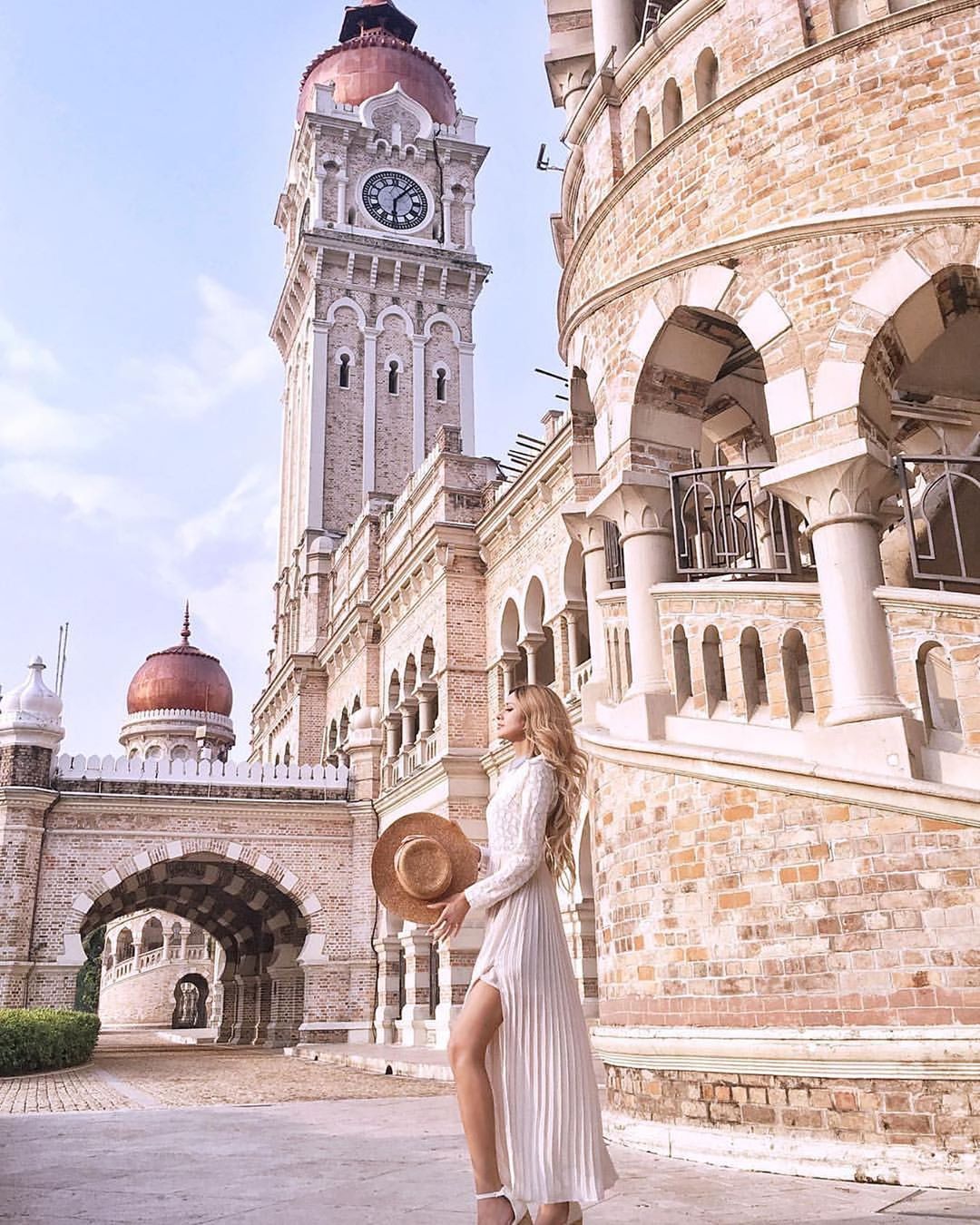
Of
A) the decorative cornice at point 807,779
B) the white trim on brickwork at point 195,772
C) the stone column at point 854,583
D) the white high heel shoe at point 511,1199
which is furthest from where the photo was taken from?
the white trim on brickwork at point 195,772

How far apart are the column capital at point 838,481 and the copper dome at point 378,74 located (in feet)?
124

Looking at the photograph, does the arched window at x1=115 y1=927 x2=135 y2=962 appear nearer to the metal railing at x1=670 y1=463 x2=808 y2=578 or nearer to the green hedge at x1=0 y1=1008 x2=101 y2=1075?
the green hedge at x1=0 y1=1008 x2=101 y2=1075

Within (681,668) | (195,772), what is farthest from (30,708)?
(681,668)

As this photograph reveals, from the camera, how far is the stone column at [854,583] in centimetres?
605

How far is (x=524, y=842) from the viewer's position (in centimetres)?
376

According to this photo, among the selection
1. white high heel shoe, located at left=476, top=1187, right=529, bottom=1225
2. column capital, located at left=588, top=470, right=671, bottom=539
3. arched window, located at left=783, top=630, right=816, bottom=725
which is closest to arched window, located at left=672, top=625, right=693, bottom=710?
arched window, located at left=783, top=630, right=816, bottom=725

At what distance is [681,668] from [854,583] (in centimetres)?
129

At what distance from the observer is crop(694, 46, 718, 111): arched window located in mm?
7977

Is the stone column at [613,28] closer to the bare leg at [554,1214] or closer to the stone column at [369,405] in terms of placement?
the bare leg at [554,1214]

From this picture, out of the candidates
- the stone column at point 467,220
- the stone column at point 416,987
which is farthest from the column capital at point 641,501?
the stone column at point 467,220

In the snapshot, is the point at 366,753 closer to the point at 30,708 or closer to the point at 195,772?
the point at 195,772

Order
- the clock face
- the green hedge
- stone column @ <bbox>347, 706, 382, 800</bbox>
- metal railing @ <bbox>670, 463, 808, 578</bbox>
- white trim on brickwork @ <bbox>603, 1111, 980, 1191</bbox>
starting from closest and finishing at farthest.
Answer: white trim on brickwork @ <bbox>603, 1111, 980, 1191</bbox>, metal railing @ <bbox>670, 463, 808, 578</bbox>, the green hedge, stone column @ <bbox>347, 706, 382, 800</bbox>, the clock face

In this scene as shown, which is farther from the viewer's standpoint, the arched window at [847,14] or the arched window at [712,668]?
the arched window at [847,14]

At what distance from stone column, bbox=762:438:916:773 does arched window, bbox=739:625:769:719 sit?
0.51 m
